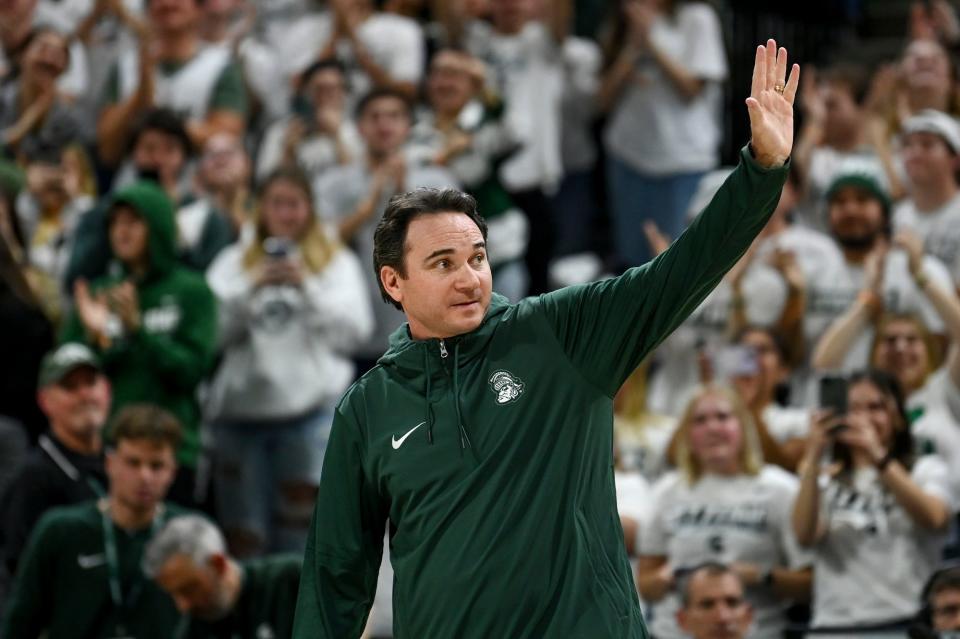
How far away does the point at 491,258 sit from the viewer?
9703 mm

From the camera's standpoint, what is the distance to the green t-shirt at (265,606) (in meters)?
6.99

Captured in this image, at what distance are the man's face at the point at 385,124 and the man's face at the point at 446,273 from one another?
19.2 feet

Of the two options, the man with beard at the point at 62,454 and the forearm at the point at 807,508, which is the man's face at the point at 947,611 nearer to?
the forearm at the point at 807,508

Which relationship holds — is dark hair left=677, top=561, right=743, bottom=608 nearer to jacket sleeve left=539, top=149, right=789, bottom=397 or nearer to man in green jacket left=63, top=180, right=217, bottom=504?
man in green jacket left=63, top=180, right=217, bottom=504

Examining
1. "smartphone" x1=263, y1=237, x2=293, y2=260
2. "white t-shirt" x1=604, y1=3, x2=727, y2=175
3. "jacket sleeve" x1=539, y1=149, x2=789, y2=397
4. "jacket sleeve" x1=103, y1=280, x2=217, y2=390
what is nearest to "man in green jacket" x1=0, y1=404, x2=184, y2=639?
"jacket sleeve" x1=103, y1=280, x2=217, y2=390

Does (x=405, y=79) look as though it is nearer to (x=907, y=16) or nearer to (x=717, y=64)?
(x=717, y=64)

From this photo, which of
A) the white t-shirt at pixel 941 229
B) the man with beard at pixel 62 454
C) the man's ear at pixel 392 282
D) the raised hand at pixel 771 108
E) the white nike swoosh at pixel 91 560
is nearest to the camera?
the raised hand at pixel 771 108

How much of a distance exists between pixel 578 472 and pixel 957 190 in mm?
5596

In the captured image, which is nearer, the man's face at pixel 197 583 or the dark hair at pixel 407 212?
the dark hair at pixel 407 212

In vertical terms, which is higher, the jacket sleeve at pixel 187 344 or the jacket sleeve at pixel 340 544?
the jacket sleeve at pixel 187 344

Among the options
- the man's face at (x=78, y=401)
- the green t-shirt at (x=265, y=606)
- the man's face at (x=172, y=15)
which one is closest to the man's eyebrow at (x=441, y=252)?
the green t-shirt at (x=265, y=606)

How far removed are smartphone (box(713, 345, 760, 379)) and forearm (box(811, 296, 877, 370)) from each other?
0.31m

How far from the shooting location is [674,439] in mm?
7762

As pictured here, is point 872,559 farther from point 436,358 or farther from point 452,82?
point 452,82
